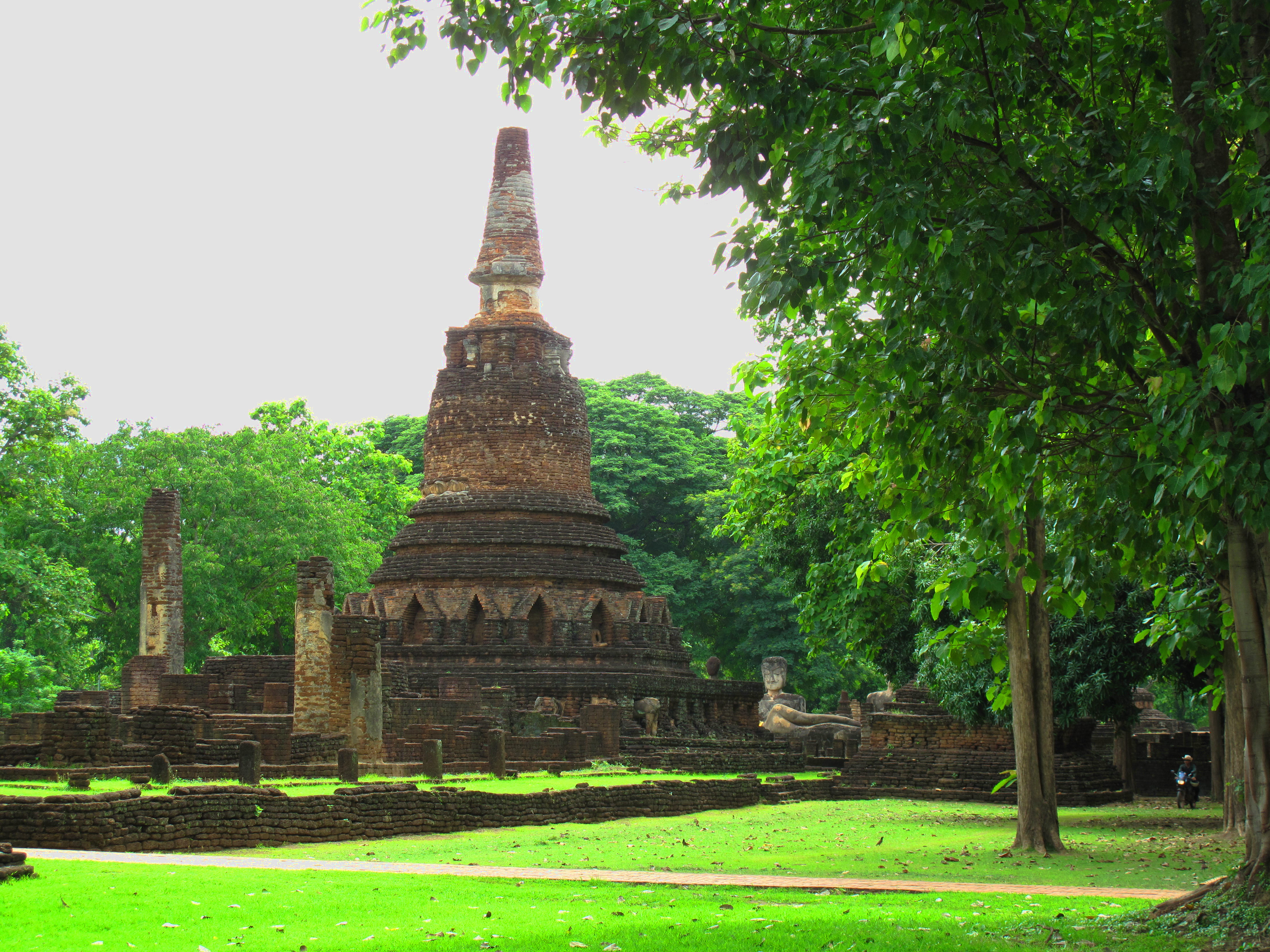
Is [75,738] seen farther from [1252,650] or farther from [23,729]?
[1252,650]

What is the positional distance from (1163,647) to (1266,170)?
11.4 ft

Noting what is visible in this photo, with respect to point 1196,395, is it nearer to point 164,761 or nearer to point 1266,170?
point 1266,170

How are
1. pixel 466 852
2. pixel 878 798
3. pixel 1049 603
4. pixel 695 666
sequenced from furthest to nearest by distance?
pixel 695 666 → pixel 878 798 → pixel 466 852 → pixel 1049 603

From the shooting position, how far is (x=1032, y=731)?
14.0m

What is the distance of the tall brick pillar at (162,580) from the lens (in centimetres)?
2688

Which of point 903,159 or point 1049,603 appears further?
point 1049,603

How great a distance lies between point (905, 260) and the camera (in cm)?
703

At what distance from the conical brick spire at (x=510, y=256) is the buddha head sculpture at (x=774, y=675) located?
37.5 ft

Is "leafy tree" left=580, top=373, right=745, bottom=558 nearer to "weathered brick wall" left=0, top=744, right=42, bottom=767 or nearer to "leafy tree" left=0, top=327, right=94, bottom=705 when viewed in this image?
"leafy tree" left=0, top=327, right=94, bottom=705

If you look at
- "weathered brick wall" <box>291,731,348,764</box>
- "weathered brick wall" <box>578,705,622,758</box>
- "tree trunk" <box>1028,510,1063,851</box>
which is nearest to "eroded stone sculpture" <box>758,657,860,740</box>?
Result: "weathered brick wall" <box>578,705,622,758</box>

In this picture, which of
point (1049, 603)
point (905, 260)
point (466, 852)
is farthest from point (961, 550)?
point (466, 852)

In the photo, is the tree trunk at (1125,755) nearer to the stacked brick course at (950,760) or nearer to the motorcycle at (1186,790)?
the stacked brick course at (950,760)

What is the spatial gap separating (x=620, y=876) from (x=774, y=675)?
2669cm

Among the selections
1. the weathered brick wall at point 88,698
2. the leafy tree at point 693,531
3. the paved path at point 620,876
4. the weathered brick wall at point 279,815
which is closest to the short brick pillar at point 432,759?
the weathered brick wall at point 279,815
